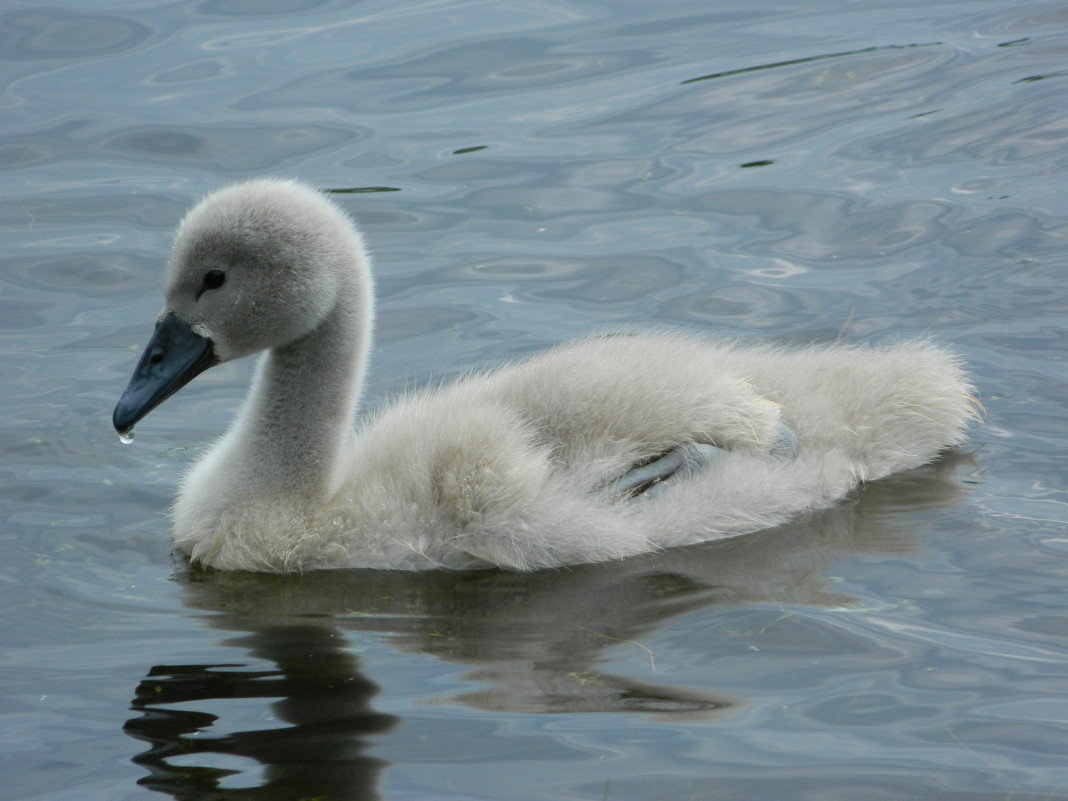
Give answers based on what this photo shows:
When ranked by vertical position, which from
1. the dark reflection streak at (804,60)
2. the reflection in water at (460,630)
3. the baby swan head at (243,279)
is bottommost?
the reflection in water at (460,630)

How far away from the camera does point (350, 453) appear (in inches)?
225

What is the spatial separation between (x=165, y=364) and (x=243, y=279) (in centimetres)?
41

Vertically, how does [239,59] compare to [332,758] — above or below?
above

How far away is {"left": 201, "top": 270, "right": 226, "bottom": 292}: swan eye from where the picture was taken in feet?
17.9

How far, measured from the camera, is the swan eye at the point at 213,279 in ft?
17.9

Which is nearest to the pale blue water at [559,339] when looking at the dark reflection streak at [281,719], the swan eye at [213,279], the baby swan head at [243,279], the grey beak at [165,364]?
the dark reflection streak at [281,719]

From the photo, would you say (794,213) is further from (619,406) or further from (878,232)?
(619,406)

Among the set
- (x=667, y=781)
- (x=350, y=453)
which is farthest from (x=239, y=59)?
(x=667, y=781)

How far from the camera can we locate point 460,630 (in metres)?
4.87

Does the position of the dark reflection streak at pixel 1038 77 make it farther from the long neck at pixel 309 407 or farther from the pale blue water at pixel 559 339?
the long neck at pixel 309 407

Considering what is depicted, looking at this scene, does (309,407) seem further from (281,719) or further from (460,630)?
(281,719)

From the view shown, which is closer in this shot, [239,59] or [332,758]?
[332,758]

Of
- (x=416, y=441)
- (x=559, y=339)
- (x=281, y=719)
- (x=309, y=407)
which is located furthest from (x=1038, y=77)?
(x=281, y=719)

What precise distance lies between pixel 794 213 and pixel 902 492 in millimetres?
2804
